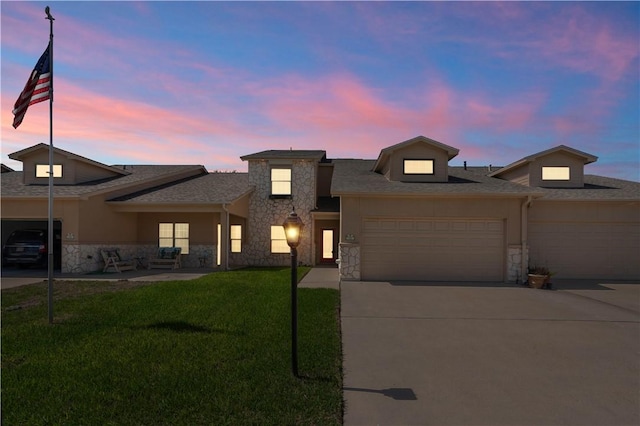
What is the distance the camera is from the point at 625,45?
12.1 meters

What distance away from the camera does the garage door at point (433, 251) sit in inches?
567

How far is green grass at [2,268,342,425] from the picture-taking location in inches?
167

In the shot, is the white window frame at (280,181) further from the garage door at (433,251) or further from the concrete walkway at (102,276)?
the garage door at (433,251)

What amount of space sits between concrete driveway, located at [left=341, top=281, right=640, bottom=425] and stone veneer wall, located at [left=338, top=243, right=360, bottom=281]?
2.99 m

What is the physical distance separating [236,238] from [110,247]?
6.02 metres

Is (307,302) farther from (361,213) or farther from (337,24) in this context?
(337,24)

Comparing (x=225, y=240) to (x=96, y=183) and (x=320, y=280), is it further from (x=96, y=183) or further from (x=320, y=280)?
(x=96, y=183)

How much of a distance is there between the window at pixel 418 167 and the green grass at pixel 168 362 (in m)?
8.34

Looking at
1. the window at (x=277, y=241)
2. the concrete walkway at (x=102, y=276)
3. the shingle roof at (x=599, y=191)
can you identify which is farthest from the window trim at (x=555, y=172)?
the concrete walkway at (x=102, y=276)

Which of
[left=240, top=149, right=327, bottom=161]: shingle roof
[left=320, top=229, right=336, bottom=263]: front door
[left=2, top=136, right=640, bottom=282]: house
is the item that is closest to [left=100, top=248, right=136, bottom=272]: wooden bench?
[left=2, top=136, right=640, bottom=282]: house

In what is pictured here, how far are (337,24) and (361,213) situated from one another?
6.56 meters

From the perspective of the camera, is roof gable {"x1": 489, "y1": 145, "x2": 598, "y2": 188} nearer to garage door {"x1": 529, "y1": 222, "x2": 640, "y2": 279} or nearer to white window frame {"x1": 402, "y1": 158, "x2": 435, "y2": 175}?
garage door {"x1": 529, "y1": 222, "x2": 640, "y2": 279}

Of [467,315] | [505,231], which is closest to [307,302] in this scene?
[467,315]

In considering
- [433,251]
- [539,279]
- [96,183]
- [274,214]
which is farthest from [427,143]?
[96,183]
